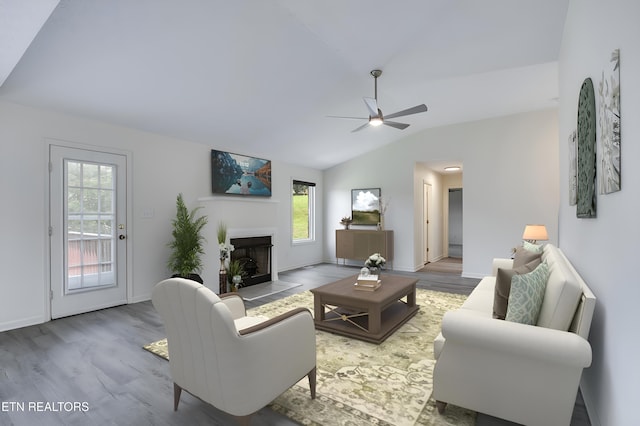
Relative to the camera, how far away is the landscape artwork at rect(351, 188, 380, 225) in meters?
7.46

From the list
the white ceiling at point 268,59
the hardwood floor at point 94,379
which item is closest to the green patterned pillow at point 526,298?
the hardwood floor at point 94,379

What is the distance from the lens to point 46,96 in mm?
3414

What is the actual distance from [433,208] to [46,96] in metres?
8.04

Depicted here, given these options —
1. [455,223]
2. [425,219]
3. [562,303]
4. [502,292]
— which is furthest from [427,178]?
[562,303]

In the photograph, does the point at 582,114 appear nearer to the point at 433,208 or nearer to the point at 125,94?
the point at 125,94

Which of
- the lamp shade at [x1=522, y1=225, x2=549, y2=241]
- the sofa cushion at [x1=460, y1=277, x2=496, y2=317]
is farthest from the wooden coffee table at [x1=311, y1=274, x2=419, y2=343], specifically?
the lamp shade at [x1=522, y1=225, x2=549, y2=241]

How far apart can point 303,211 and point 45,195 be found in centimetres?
499

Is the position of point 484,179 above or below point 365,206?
above

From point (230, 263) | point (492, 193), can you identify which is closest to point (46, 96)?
point (230, 263)

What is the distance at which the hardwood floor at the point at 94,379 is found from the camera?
6.45ft

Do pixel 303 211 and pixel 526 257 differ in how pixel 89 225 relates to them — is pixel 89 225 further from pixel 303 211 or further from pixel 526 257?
pixel 526 257

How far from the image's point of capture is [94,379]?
2414mm

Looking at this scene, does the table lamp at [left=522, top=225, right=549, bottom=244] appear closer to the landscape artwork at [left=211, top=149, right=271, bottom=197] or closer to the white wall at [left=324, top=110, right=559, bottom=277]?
the white wall at [left=324, top=110, right=559, bottom=277]

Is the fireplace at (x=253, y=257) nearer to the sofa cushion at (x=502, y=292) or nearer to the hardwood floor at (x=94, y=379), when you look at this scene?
the hardwood floor at (x=94, y=379)
